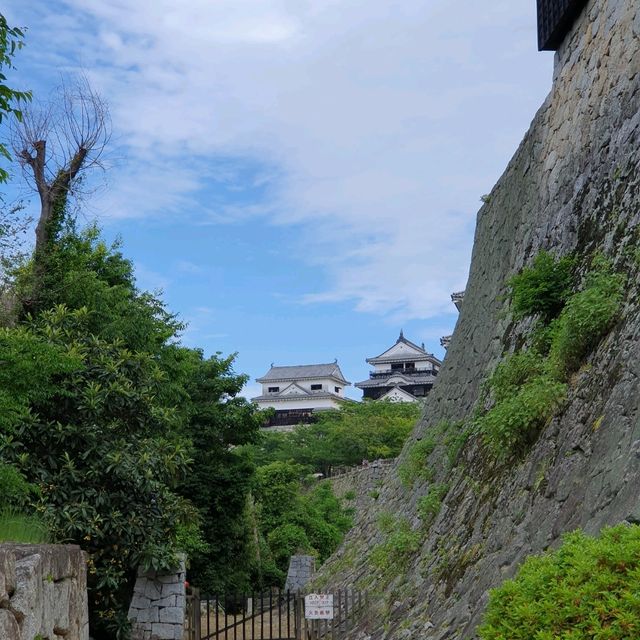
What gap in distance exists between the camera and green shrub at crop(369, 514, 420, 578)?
10.9 metres

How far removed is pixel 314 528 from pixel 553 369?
2375cm

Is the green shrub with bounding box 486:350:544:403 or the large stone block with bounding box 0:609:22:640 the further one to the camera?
the green shrub with bounding box 486:350:544:403

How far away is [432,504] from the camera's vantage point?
10.6 m

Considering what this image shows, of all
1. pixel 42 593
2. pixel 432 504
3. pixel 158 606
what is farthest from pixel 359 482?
pixel 42 593

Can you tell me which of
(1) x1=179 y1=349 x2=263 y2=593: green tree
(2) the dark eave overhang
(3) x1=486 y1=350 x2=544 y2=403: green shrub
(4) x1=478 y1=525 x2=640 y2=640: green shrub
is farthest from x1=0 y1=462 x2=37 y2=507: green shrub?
(1) x1=179 y1=349 x2=263 y2=593: green tree

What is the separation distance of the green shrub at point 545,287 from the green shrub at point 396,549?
3.32 metres

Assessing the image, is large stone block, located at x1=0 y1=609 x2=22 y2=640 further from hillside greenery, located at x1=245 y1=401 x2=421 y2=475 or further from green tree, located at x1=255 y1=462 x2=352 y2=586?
hillside greenery, located at x1=245 y1=401 x2=421 y2=475

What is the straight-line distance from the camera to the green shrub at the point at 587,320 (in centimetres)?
757

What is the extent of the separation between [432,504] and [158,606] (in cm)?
482

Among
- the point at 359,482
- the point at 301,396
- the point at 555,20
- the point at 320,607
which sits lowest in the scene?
the point at 320,607

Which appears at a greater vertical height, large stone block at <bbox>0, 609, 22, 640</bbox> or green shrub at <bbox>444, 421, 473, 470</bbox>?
green shrub at <bbox>444, 421, 473, 470</bbox>

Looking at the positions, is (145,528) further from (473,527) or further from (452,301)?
(452,301)

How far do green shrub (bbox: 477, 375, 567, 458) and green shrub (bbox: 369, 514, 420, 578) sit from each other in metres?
2.79

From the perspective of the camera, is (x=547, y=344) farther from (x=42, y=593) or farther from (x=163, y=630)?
(x=163, y=630)
